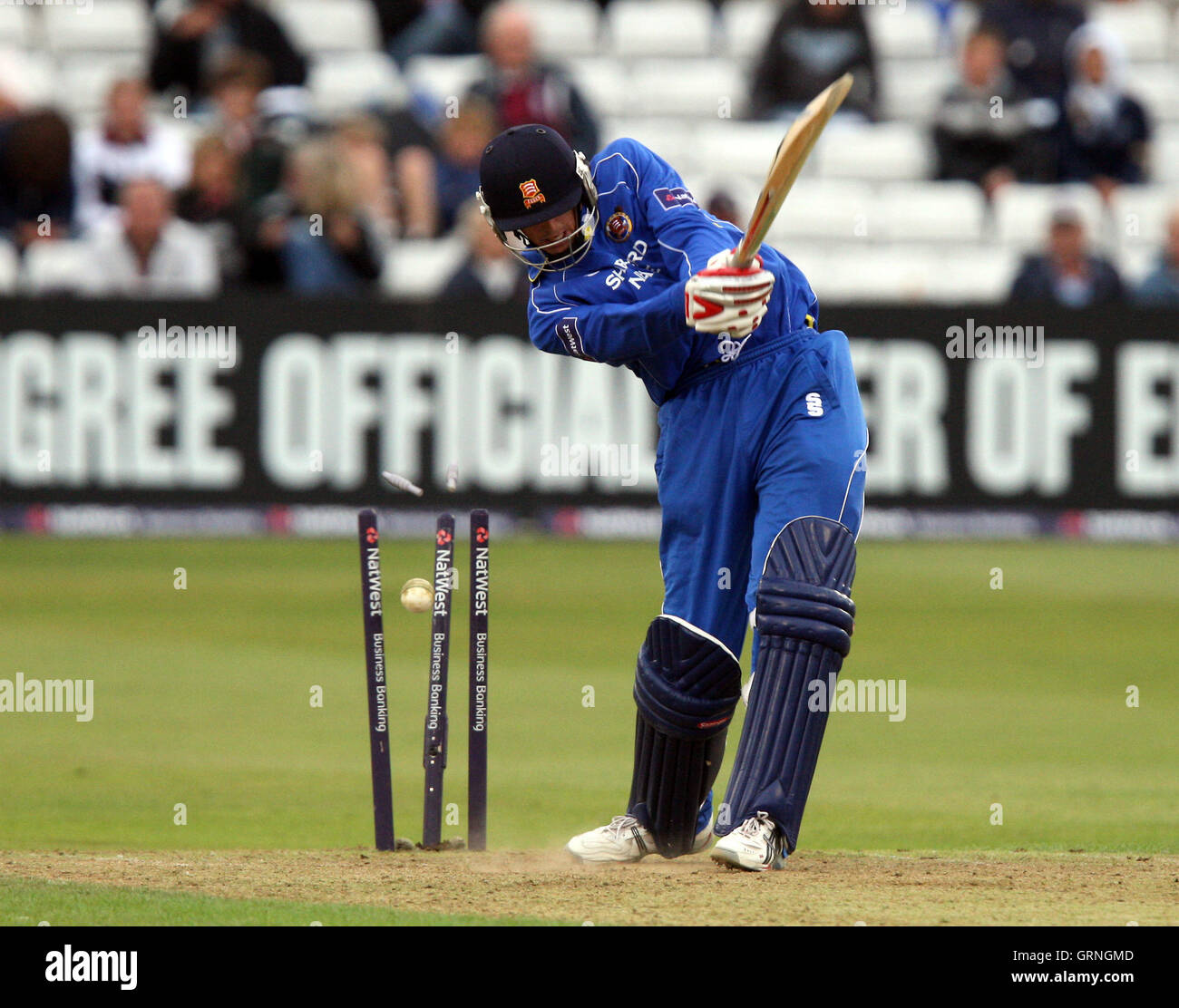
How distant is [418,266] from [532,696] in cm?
730

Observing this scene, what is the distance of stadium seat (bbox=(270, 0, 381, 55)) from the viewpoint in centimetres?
2002

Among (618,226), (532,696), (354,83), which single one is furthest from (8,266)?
(618,226)

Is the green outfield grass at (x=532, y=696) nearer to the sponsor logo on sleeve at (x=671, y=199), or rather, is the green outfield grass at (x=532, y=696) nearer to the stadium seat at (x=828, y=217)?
the sponsor logo on sleeve at (x=671, y=199)

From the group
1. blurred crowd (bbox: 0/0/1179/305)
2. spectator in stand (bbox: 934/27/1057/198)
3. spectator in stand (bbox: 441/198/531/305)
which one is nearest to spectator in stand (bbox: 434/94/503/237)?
blurred crowd (bbox: 0/0/1179/305)

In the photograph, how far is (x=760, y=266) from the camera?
617 centimetres

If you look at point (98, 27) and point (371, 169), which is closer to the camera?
point (371, 169)

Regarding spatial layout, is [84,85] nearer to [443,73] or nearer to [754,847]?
[443,73]

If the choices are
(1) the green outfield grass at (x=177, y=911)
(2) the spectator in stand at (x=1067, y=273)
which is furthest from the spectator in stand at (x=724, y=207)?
(1) the green outfield grass at (x=177, y=911)

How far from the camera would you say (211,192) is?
55.7ft

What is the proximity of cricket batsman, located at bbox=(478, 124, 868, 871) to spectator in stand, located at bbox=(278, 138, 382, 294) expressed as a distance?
9.64 meters

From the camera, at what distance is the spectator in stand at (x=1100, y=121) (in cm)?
1834

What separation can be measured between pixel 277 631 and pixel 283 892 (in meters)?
6.49

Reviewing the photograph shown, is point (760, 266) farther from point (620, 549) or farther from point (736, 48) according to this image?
point (736, 48)

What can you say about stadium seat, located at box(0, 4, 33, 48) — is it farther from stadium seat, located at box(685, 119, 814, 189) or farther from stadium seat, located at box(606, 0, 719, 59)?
stadium seat, located at box(685, 119, 814, 189)
